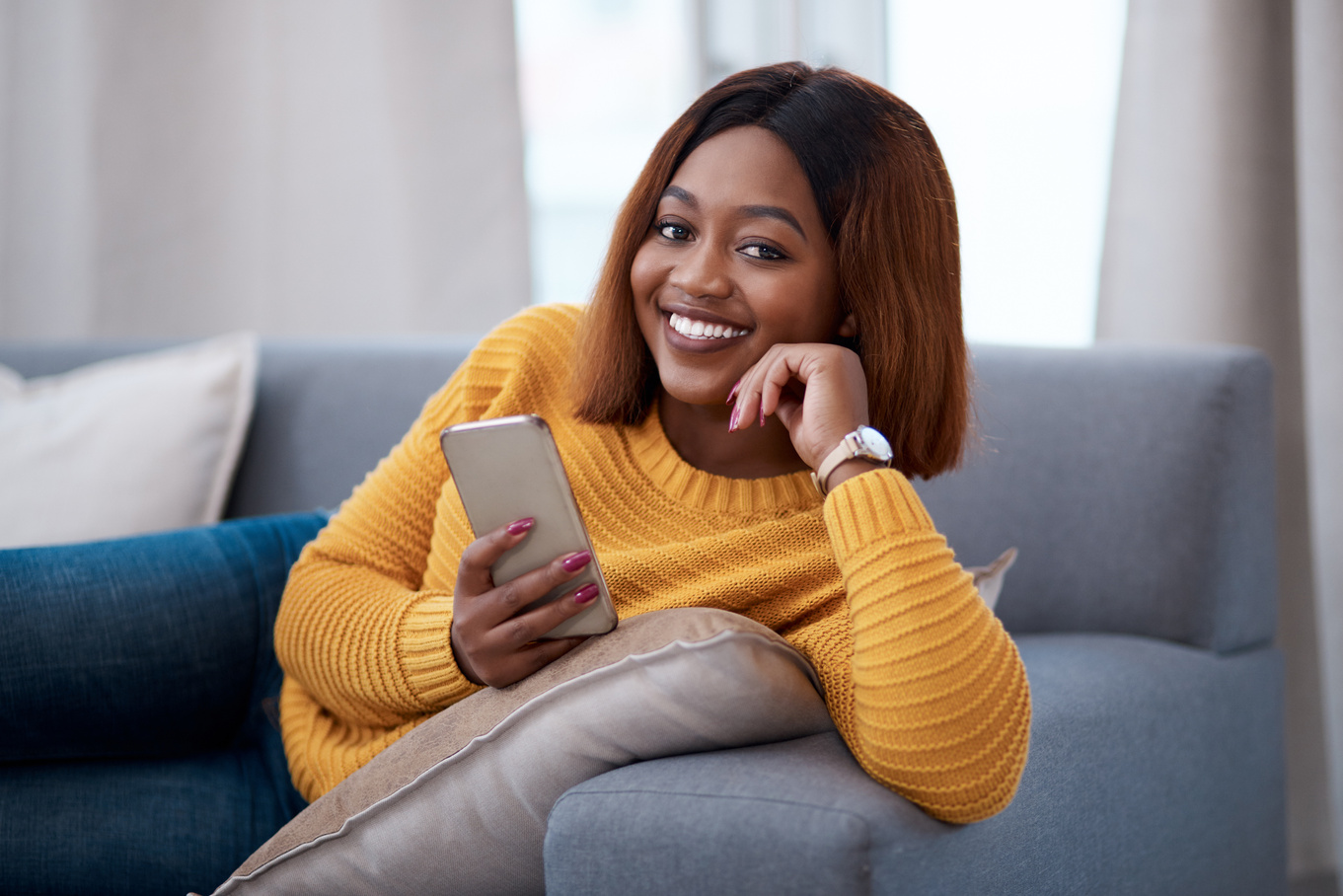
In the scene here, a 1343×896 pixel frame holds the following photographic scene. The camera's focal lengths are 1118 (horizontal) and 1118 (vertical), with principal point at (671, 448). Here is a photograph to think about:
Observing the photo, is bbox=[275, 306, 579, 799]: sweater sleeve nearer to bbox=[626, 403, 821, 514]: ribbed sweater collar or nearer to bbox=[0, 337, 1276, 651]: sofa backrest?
bbox=[626, 403, 821, 514]: ribbed sweater collar

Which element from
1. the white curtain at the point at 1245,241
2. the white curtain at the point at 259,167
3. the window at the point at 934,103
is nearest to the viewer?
the white curtain at the point at 1245,241

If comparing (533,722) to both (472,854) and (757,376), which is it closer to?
(472,854)

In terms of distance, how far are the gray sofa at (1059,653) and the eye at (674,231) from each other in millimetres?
461

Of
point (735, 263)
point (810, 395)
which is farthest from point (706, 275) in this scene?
point (810, 395)

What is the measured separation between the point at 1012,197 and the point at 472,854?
1.66m

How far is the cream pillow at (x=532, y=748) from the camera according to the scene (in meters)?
0.79

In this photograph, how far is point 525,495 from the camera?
2.81 ft

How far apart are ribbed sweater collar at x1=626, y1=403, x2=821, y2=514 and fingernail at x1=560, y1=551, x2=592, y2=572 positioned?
239mm

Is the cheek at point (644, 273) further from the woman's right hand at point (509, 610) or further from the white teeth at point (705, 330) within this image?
the woman's right hand at point (509, 610)

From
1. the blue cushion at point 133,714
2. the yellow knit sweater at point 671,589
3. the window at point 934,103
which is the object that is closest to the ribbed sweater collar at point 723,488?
the yellow knit sweater at point 671,589

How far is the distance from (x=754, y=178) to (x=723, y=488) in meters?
0.30

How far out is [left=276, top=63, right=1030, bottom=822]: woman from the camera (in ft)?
2.84

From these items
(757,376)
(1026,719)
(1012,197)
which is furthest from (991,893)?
(1012,197)

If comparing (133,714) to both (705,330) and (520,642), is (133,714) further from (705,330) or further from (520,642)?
(705,330)
